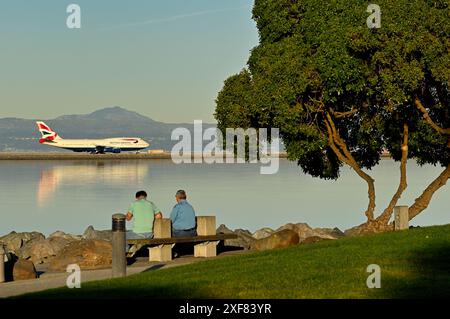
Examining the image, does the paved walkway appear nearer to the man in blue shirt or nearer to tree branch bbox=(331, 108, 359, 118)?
the man in blue shirt

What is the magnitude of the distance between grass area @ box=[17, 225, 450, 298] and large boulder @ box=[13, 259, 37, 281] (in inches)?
151

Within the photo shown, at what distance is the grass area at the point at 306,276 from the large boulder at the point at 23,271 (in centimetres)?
383

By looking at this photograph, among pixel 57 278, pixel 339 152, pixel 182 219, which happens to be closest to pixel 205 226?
pixel 182 219

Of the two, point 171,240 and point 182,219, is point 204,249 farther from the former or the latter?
point 171,240

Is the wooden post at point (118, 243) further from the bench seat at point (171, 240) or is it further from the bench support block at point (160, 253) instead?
the bench support block at point (160, 253)

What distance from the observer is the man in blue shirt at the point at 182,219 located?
85.7 ft

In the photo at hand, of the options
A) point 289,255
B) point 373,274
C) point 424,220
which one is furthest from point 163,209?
point 373,274

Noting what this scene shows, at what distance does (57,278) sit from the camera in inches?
876

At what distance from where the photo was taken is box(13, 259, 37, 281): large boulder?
22578mm

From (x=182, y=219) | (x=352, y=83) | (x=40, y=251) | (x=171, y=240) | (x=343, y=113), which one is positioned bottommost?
(x=40, y=251)

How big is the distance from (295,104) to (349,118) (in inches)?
185

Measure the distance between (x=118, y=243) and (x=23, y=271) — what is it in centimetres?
389

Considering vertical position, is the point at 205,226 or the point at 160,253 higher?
the point at 205,226

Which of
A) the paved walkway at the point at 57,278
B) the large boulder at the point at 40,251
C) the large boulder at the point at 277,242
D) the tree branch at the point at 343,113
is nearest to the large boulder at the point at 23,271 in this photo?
the paved walkway at the point at 57,278
